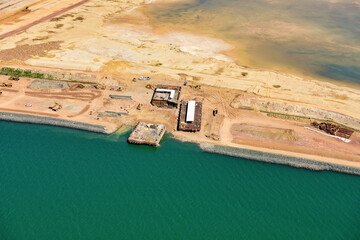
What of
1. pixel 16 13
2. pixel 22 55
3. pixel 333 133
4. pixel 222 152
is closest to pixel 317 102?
pixel 333 133

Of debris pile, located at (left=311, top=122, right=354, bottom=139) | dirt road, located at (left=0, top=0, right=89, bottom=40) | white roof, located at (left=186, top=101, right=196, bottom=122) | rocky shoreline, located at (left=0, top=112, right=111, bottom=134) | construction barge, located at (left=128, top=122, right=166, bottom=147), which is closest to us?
construction barge, located at (left=128, top=122, right=166, bottom=147)

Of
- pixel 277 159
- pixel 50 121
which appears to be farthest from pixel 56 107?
pixel 277 159

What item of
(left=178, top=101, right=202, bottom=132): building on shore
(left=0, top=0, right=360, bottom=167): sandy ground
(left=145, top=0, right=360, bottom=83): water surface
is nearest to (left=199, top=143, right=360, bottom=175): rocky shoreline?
(left=0, top=0, right=360, bottom=167): sandy ground

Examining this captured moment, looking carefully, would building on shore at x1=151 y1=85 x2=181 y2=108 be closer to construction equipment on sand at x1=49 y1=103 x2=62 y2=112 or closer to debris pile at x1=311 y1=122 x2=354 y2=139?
construction equipment on sand at x1=49 y1=103 x2=62 y2=112

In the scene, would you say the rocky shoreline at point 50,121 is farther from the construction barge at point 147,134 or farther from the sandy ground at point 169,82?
the construction barge at point 147,134

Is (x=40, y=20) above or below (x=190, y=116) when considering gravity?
above

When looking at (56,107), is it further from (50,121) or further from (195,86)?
(195,86)
